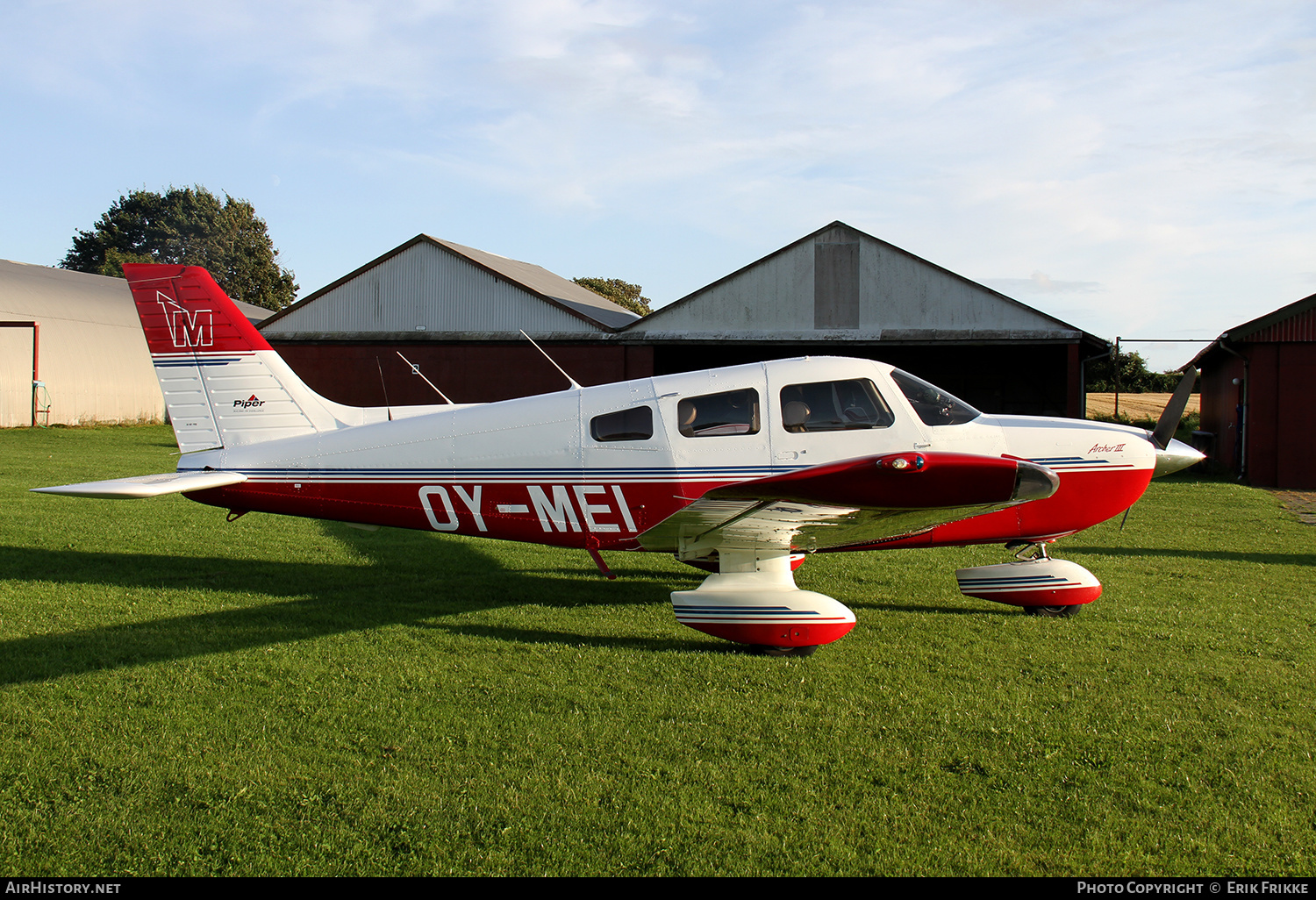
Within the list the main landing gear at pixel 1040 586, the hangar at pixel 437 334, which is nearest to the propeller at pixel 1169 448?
the main landing gear at pixel 1040 586

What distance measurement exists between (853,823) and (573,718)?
172 cm

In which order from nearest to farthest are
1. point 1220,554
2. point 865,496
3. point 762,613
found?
point 865,496 < point 762,613 < point 1220,554

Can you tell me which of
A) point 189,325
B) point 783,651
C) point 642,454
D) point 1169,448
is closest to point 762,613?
point 783,651

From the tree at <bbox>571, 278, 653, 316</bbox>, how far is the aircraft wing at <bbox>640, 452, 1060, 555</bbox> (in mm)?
67084

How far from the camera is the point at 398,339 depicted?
72.7ft

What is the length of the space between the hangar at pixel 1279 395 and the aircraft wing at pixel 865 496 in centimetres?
1485

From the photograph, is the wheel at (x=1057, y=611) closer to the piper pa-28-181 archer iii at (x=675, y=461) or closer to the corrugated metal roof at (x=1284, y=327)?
the piper pa-28-181 archer iii at (x=675, y=461)

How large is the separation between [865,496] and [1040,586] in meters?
2.98

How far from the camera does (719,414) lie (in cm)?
634

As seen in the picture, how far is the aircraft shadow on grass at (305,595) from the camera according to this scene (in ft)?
18.9

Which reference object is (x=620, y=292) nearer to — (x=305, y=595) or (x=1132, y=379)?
(x=1132, y=379)

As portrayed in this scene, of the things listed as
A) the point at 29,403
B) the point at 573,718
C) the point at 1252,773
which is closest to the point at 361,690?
the point at 573,718

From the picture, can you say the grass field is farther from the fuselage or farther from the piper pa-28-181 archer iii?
the fuselage

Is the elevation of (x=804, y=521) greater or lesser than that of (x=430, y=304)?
lesser
